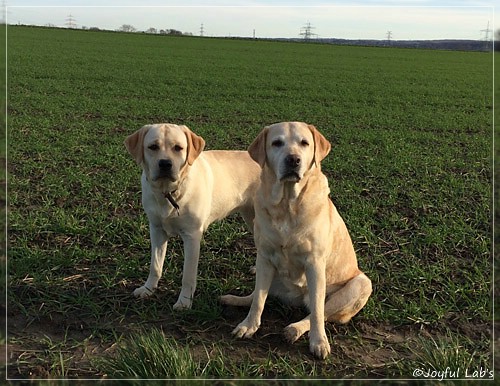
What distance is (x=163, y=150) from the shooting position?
13.4 feet

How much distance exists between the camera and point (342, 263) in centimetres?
401

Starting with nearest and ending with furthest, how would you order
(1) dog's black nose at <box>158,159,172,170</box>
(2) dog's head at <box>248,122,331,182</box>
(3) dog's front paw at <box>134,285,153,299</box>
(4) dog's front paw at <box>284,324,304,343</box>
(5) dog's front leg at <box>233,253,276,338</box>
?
(2) dog's head at <box>248,122,331,182</box> → (4) dog's front paw at <box>284,324,304,343</box> → (5) dog's front leg at <box>233,253,276,338</box> → (1) dog's black nose at <box>158,159,172,170</box> → (3) dog's front paw at <box>134,285,153,299</box>

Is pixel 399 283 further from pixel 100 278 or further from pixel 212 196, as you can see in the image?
A: pixel 100 278

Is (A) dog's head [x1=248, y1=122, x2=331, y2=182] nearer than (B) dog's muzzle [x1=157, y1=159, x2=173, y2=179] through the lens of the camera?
Yes

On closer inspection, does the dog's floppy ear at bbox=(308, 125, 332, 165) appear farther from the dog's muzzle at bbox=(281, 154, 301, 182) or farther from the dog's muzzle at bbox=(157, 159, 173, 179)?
the dog's muzzle at bbox=(157, 159, 173, 179)

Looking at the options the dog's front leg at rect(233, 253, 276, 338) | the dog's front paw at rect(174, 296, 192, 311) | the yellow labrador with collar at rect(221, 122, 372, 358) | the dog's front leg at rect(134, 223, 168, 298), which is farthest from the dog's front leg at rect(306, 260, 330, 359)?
the dog's front leg at rect(134, 223, 168, 298)

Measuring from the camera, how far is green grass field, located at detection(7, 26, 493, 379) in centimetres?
347

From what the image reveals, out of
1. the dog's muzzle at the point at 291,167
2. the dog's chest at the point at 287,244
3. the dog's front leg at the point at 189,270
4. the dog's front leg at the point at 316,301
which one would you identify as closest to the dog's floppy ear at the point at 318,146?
the dog's muzzle at the point at 291,167

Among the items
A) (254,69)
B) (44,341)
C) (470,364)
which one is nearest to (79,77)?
(254,69)

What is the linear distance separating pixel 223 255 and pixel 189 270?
97cm

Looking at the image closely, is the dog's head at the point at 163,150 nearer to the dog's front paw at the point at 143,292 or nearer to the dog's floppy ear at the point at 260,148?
the dog's floppy ear at the point at 260,148

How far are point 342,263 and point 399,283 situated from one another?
0.91 m

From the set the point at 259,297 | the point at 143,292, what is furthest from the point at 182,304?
the point at 259,297

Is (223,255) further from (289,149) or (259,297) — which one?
(289,149)
